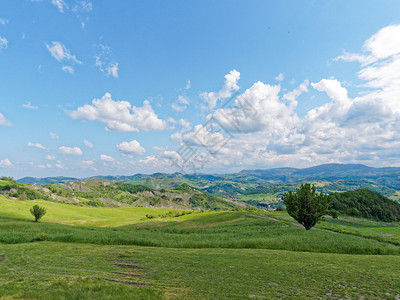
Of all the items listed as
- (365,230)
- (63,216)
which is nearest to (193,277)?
(365,230)

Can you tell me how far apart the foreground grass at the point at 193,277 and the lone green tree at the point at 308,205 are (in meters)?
16.4

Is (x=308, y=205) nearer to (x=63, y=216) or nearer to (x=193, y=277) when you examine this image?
(x=193, y=277)

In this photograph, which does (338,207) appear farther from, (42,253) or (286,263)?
(42,253)

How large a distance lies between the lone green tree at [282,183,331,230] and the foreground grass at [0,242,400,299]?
1638cm

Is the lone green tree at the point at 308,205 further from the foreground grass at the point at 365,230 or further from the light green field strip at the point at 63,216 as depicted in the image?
the light green field strip at the point at 63,216

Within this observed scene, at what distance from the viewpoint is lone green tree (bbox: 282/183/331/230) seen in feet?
117

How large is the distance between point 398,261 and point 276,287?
1567cm

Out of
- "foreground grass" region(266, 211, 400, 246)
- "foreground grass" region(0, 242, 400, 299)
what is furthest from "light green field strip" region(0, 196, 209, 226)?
"foreground grass" region(0, 242, 400, 299)

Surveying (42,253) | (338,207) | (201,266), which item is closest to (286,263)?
(201,266)

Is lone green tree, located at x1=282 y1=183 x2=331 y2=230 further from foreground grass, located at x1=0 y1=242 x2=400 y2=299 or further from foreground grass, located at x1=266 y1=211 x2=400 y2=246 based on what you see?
foreground grass, located at x1=0 y1=242 x2=400 y2=299

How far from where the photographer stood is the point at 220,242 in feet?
104

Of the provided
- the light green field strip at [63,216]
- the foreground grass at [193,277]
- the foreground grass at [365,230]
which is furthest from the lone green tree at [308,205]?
the light green field strip at [63,216]

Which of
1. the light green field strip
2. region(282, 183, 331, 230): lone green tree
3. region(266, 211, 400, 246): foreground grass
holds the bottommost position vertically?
the light green field strip

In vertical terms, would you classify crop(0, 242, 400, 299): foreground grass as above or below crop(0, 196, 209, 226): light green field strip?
above
